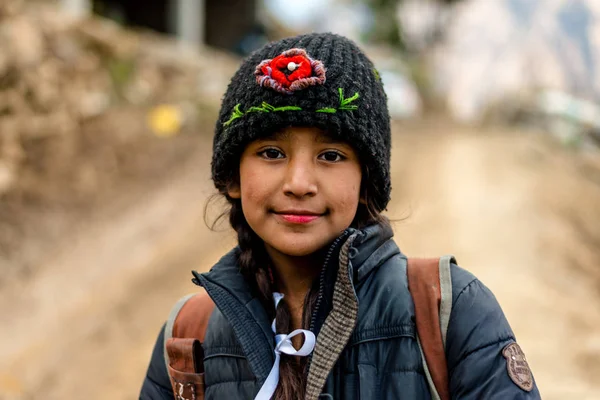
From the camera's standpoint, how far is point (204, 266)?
598 cm

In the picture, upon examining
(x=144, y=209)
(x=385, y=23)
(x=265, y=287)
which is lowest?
(x=265, y=287)

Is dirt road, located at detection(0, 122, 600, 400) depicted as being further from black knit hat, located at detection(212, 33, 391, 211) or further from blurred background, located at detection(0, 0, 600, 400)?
black knit hat, located at detection(212, 33, 391, 211)

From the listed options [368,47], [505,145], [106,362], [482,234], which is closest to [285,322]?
[106,362]

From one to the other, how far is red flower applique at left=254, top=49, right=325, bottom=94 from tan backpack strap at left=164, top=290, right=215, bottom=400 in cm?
62

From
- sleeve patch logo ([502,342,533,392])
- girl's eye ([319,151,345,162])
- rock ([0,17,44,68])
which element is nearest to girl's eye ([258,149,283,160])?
girl's eye ([319,151,345,162])

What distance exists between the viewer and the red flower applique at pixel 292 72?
1.48 meters

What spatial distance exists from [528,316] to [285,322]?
12.7 ft

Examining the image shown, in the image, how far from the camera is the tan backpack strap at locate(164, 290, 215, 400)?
5.20 feet

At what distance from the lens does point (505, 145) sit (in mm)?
11602

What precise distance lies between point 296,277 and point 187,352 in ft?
1.07

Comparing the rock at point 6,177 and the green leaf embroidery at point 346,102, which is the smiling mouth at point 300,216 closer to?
the green leaf embroidery at point 346,102

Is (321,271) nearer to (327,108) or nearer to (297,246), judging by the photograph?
(297,246)

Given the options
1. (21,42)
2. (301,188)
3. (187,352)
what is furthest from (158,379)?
(21,42)

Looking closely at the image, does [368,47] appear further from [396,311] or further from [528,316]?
[396,311]
